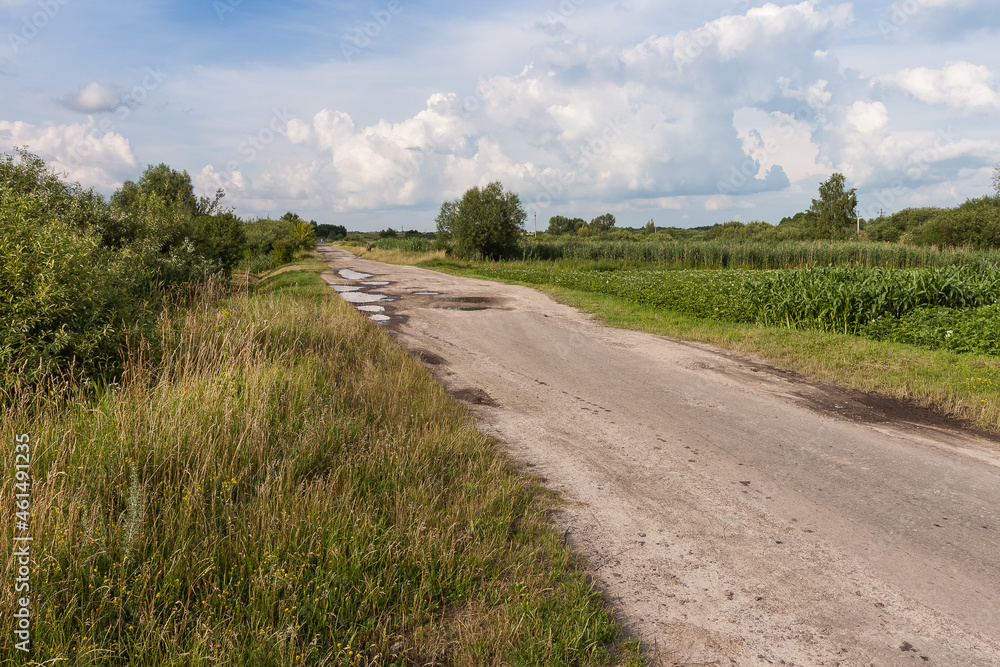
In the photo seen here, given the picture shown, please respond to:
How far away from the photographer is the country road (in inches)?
118

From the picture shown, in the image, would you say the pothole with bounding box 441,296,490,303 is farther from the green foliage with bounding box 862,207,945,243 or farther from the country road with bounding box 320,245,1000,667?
the green foliage with bounding box 862,207,945,243

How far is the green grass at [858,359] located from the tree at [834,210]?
45684mm

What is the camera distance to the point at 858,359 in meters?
9.11

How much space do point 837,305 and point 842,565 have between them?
9911mm

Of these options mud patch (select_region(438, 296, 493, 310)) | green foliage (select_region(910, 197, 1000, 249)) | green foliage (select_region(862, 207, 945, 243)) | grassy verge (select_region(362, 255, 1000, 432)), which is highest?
green foliage (select_region(862, 207, 945, 243))

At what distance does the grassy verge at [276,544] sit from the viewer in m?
2.68

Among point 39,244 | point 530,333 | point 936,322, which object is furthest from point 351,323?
point 936,322

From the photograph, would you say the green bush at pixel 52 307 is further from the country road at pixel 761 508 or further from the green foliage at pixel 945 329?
the green foliage at pixel 945 329

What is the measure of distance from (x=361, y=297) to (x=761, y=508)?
1523cm

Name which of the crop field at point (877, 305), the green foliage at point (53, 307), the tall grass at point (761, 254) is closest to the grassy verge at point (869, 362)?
the crop field at point (877, 305)

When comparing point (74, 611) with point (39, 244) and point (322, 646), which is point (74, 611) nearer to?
point (322, 646)

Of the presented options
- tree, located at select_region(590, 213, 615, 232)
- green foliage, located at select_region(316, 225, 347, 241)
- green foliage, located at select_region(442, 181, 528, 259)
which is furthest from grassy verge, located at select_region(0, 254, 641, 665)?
Answer: green foliage, located at select_region(316, 225, 347, 241)

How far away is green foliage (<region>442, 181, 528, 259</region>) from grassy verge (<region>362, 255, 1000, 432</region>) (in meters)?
23.8

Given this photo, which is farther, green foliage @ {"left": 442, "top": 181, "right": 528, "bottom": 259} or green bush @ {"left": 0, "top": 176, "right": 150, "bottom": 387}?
green foliage @ {"left": 442, "top": 181, "right": 528, "bottom": 259}
